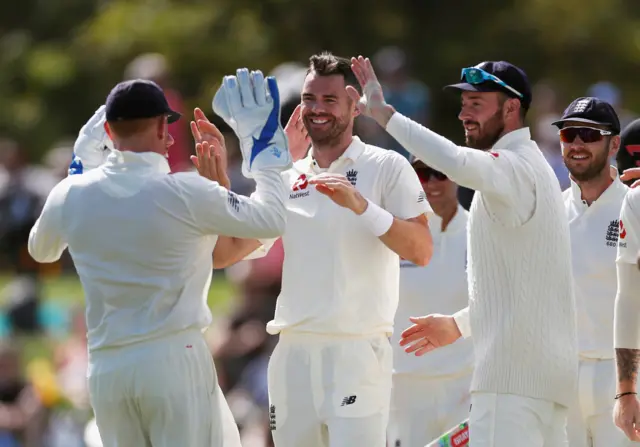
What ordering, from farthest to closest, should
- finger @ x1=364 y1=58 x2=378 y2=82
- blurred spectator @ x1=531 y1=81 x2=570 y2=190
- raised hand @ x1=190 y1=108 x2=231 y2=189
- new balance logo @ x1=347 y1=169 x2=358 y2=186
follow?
blurred spectator @ x1=531 y1=81 x2=570 y2=190, new balance logo @ x1=347 y1=169 x2=358 y2=186, raised hand @ x1=190 y1=108 x2=231 y2=189, finger @ x1=364 y1=58 x2=378 y2=82

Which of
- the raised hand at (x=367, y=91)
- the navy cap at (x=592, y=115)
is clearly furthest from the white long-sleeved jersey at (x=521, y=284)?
the navy cap at (x=592, y=115)

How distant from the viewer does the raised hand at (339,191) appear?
21.7ft

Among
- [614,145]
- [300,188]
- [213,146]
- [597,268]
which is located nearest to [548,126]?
[614,145]

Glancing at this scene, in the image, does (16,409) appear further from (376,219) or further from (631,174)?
(631,174)

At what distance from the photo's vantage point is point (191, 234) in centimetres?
615

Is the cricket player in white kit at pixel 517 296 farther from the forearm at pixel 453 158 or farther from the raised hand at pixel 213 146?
the raised hand at pixel 213 146

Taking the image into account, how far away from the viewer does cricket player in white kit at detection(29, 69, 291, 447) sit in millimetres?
6109

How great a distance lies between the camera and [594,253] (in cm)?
732

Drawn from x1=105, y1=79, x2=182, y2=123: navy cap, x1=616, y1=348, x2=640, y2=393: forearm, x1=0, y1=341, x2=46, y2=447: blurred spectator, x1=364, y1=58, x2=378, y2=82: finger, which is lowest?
x1=0, y1=341, x2=46, y2=447: blurred spectator

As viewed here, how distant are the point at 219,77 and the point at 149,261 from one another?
12.3 metres

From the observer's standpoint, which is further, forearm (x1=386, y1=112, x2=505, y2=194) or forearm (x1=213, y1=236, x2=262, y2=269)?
forearm (x1=213, y1=236, x2=262, y2=269)

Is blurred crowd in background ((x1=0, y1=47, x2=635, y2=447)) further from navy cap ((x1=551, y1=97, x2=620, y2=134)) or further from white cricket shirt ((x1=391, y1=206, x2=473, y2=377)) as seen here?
navy cap ((x1=551, y1=97, x2=620, y2=134))

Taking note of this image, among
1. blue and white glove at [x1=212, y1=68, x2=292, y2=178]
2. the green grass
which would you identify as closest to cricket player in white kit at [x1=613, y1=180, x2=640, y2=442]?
blue and white glove at [x1=212, y1=68, x2=292, y2=178]

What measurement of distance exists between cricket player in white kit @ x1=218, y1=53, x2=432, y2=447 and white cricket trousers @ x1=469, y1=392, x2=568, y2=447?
0.71 metres
